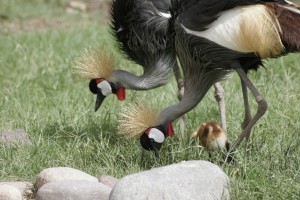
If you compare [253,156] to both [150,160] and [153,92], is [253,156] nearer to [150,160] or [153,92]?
[150,160]

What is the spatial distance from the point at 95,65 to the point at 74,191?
1521mm

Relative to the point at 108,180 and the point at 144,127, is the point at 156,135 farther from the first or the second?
the point at 108,180

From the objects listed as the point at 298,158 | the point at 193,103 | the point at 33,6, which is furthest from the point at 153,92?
the point at 33,6

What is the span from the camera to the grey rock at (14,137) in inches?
188

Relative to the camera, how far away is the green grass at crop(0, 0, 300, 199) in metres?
4.30

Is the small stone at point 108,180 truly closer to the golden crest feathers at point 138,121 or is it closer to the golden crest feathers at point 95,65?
the golden crest feathers at point 138,121

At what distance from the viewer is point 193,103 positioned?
4602 mm

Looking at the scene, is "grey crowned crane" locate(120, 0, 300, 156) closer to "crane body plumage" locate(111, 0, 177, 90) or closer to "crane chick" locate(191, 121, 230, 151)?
"crane chick" locate(191, 121, 230, 151)

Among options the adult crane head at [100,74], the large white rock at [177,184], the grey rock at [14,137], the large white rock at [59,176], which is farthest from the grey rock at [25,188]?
the adult crane head at [100,74]

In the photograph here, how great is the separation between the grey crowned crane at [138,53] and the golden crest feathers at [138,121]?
489 millimetres

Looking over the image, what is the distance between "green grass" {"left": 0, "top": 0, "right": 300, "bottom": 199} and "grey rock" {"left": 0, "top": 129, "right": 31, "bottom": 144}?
0.06m

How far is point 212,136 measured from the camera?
4.69 metres

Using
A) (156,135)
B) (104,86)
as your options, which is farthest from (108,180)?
(104,86)

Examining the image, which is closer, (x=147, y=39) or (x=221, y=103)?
(x=147, y=39)
